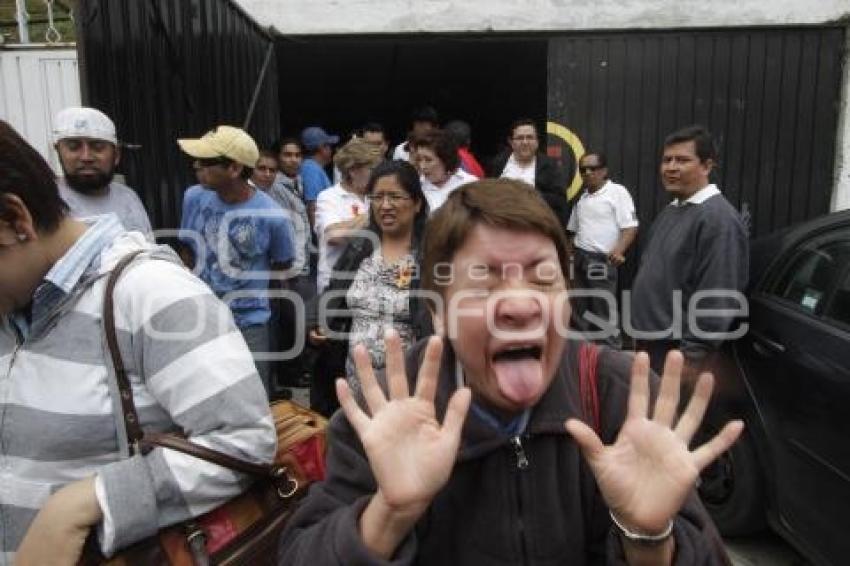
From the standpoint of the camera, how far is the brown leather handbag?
1.38 meters

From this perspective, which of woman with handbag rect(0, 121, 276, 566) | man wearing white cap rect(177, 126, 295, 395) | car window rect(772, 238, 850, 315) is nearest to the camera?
woman with handbag rect(0, 121, 276, 566)

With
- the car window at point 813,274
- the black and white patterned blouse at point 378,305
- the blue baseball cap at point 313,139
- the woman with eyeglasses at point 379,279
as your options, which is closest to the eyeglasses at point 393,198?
the woman with eyeglasses at point 379,279

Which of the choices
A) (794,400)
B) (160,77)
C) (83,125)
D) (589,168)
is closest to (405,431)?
(794,400)

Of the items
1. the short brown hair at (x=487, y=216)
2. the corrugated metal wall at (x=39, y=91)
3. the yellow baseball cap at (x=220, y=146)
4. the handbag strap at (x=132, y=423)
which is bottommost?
the handbag strap at (x=132, y=423)

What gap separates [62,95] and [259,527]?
477cm

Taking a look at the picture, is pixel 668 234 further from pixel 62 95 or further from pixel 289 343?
pixel 62 95

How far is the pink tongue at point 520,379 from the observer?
4.00ft

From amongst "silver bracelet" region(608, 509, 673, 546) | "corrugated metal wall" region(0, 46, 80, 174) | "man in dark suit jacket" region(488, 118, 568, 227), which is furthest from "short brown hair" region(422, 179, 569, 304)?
"corrugated metal wall" region(0, 46, 80, 174)

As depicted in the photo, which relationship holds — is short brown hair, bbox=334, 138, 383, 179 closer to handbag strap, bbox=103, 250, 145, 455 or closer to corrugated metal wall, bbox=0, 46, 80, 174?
corrugated metal wall, bbox=0, 46, 80, 174

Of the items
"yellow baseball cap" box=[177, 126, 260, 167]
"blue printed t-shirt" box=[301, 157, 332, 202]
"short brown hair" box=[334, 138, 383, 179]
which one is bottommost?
"blue printed t-shirt" box=[301, 157, 332, 202]

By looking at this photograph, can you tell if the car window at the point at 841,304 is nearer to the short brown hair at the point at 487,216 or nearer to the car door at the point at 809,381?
the car door at the point at 809,381

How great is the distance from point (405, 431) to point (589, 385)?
0.38 m

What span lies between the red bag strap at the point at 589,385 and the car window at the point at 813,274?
213 cm

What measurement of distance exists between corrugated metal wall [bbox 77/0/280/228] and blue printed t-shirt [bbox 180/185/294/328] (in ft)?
1.07
